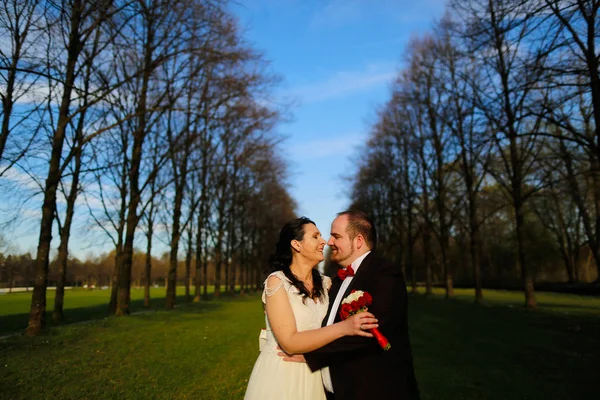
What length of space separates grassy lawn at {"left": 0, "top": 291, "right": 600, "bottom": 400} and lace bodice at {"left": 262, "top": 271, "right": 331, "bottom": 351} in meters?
4.93

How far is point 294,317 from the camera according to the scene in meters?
3.11

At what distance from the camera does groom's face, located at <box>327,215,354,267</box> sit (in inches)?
121

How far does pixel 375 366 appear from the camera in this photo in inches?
103

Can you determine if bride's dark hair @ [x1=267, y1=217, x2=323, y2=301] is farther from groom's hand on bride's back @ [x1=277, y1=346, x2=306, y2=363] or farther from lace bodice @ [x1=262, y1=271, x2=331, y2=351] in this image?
groom's hand on bride's back @ [x1=277, y1=346, x2=306, y2=363]

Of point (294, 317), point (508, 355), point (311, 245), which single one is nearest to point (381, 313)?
point (294, 317)

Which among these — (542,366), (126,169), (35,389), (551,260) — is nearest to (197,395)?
(35,389)

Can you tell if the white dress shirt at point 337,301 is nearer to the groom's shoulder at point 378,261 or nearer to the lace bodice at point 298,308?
the groom's shoulder at point 378,261

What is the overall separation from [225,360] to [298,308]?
8.22m

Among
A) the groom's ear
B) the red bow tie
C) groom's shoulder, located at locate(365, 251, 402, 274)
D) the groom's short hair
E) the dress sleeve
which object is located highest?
the groom's short hair

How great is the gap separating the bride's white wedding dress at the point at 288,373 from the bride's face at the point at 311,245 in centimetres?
30

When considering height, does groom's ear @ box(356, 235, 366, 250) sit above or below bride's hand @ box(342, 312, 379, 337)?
above

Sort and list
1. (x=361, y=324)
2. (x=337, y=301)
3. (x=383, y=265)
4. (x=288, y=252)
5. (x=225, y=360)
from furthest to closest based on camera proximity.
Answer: (x=225, y=360) → (x=288, y=252) → (x=337, y=301) → (x=383, y=265) → (x=361, y=324)

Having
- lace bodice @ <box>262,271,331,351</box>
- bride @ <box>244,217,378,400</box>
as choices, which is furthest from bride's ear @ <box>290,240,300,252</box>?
lace bodice @ <box>262,271,331,351</box>

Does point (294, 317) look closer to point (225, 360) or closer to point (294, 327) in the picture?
point (294, 327)
